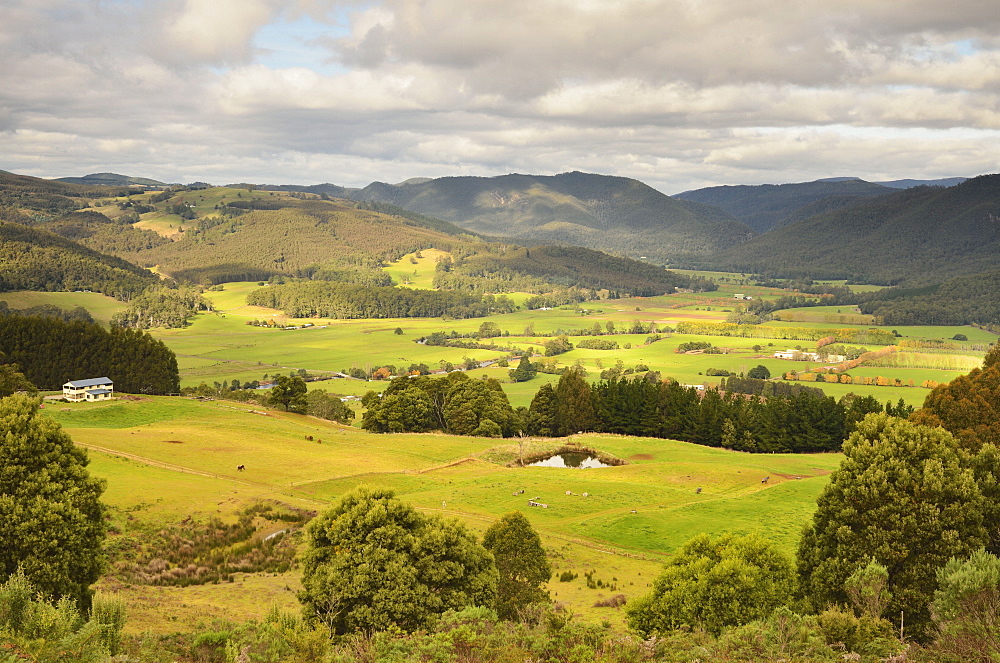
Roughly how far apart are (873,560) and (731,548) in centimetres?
540

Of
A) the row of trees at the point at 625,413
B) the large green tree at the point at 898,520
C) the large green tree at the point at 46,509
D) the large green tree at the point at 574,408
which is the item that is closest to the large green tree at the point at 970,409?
the row of trees at the point at 625,413

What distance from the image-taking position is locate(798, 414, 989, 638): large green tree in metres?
30.9

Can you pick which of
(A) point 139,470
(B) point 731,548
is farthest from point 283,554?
(B) point 731,548

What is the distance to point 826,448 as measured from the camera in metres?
99.1

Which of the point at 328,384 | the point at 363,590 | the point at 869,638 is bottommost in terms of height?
the point at 328,384

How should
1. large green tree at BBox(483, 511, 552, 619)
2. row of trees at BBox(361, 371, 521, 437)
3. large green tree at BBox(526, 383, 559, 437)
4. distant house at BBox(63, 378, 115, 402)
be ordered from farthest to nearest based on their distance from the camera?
large green tree at BBox(526, 383, 559, 437) → row of trees at BBox(361, 371, 521, 437) → distant house at BBox(63, 378, 115, 402) → large green tree at BBox(483, 511, 552, 619)

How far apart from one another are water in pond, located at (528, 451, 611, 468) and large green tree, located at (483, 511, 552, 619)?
48.1m

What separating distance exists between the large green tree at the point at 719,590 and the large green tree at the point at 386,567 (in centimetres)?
709

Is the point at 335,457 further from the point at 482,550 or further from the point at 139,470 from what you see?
the point at 482,550

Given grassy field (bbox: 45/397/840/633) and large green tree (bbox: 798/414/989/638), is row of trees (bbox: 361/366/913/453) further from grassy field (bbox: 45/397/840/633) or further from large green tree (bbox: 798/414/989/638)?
large green tree (bbox: 798/414/989/638)

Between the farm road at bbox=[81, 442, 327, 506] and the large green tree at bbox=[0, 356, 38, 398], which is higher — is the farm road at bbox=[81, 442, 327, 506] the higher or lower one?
the lower one

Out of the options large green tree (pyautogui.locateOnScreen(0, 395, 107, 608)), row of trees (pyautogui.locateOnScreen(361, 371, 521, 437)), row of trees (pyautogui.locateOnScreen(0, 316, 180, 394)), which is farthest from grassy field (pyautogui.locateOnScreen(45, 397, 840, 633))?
row of trees (pyautogui.locateOnScreen(0, 316, 180, 394))

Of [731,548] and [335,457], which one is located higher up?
[731,548]

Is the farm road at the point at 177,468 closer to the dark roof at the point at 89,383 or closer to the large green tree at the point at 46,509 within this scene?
the large green tree at the point at 46,509
